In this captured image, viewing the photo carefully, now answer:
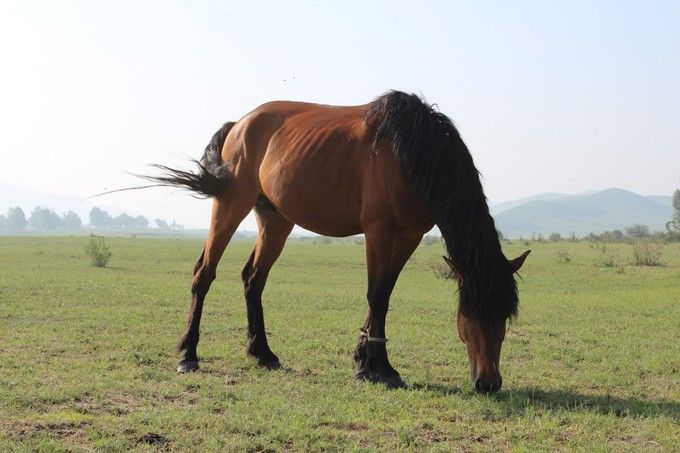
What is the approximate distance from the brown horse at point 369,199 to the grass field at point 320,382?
512mm

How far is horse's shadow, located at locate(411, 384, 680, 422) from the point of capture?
4949 millimetres

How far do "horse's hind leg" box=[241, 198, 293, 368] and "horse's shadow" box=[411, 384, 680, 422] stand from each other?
2.05 meters

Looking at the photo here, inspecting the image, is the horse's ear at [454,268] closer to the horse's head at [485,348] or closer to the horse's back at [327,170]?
A: the horse's head at [485,348]

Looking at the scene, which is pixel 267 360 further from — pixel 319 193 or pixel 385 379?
pixel 319 193

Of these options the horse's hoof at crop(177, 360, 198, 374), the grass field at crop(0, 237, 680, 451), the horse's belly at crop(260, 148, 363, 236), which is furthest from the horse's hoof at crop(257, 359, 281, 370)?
the horse's belly at crop(260, 148, 363, 236)

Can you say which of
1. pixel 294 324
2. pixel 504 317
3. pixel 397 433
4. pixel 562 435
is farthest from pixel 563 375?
pixel 294 324

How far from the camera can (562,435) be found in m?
4.34

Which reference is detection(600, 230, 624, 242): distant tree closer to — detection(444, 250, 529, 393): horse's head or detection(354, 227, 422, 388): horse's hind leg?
detection(354, 227, 422, 388): horse's hind leg

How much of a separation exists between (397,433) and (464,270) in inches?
55.9

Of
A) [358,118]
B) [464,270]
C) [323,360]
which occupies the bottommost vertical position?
[323,360]

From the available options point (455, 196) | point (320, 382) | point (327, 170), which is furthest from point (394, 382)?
point (327, 170)

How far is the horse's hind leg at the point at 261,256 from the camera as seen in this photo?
707 centimetres

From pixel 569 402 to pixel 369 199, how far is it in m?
2.26

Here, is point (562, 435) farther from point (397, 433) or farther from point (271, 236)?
point (271, 236)
